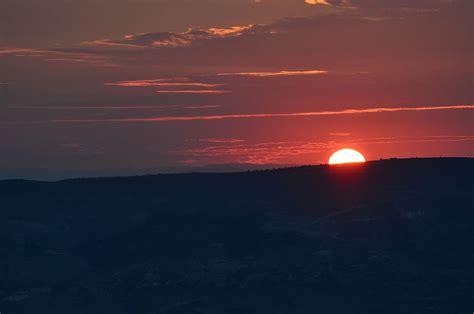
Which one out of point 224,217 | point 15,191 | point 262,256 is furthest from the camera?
point 15,191

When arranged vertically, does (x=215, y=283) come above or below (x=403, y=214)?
below

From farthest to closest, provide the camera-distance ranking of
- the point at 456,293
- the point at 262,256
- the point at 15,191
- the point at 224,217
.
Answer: the point at 15,191 < the point at 224,217 < the point at 262,256 < the point at 456,293

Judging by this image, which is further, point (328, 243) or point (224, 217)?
point (224, 217)

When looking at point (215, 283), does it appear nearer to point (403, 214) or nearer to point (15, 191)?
point (403, 214)

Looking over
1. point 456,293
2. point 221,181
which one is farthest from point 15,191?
point 456,293

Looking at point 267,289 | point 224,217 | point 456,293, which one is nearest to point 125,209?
point 224,217

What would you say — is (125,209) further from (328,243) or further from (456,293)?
(456,293)
